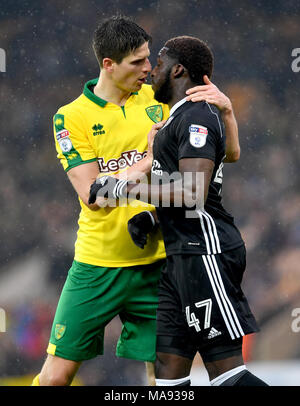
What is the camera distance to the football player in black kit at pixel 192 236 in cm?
311

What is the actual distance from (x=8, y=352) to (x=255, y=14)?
4.04 m

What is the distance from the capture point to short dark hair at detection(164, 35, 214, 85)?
10.9ft

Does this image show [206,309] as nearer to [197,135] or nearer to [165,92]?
[197,135]

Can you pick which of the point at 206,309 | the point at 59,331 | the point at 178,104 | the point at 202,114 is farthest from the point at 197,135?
the point at 59,331

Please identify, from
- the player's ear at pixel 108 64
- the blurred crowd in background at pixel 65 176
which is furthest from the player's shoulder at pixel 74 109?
the blurred crowd in background at pixel 65 176

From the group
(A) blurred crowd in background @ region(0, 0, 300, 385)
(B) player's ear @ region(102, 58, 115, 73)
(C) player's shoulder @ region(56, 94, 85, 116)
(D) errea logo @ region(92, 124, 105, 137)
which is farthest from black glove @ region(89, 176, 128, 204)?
(A) blurred crowd in background @ region(0, 0, 300, 385)

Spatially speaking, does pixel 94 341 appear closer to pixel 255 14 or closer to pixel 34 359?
pixel 34 359

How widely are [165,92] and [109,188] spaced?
51cm

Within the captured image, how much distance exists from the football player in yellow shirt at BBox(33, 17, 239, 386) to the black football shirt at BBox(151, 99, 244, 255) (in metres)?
0.42

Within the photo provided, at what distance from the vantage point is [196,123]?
10.2 feet

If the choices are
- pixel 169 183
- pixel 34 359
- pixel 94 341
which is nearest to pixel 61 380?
pixel 94 341

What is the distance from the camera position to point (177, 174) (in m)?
3.19

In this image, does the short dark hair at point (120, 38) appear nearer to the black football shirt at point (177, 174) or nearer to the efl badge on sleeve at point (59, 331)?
the black football shirt at point (177, 174)

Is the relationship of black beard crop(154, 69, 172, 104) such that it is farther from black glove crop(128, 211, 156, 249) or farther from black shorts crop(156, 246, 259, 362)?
black shorts crop(156, 246, 259, 362)
